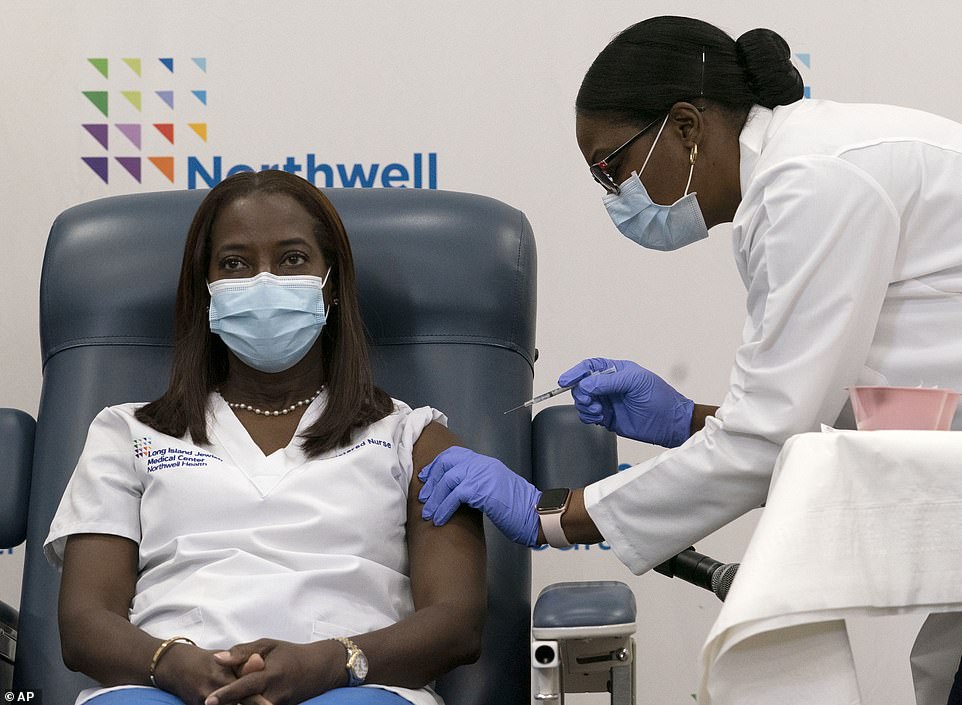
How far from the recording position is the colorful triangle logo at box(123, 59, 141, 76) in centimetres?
269

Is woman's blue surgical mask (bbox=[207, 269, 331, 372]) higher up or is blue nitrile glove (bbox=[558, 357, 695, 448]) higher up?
woman's blue surgical mask (bbox=[207, 269, 331, 372])

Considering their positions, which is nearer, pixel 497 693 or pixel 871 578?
pixel 871 578

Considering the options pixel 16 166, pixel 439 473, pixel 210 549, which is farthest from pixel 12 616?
pixel 16 166

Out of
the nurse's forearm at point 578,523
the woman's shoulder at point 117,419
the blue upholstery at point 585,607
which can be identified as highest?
the woman's shoulder at point 117,419

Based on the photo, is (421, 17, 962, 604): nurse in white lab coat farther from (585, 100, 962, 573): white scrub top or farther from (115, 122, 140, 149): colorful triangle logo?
(115, 122, 140, 149): colorful triangle logo

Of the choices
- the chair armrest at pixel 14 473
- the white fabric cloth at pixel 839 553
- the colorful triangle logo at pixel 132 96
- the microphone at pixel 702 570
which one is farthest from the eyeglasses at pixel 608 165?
the colorful triangle logo at pixel 132 96

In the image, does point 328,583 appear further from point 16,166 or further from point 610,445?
point 16,166

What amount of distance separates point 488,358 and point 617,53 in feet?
1.91

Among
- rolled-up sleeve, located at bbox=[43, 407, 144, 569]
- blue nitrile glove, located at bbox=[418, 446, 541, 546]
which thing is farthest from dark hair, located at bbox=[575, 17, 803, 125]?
rolled-up sleeve, located at bbox=[43, 407, 144, 569]

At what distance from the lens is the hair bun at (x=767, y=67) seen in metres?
1.71

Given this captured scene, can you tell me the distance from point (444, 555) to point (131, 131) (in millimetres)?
1428

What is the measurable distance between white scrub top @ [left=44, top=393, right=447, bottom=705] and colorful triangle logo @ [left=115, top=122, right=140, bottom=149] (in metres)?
1.03

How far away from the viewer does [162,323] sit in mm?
2111

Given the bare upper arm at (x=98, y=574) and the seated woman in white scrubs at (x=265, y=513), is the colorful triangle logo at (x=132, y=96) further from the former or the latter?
the bare upper arm at (x=98, y=574)
